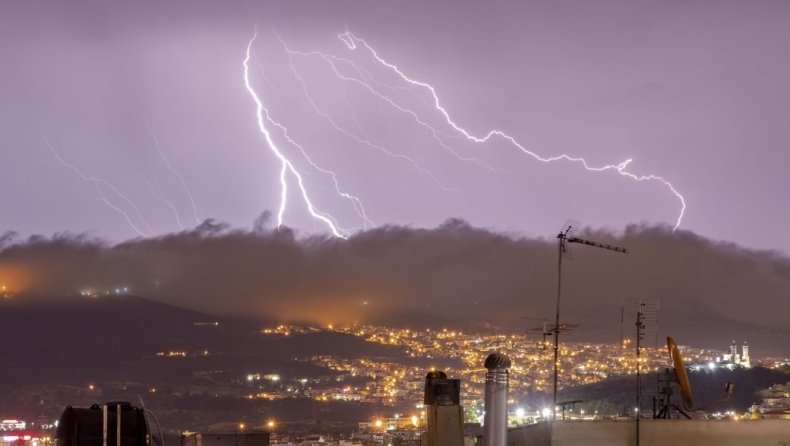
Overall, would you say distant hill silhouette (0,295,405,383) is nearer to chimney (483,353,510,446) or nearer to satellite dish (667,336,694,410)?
satellite dish (667,336,694,410)

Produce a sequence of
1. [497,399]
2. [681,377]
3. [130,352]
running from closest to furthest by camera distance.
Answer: [497,399], [681,377], [130,352]

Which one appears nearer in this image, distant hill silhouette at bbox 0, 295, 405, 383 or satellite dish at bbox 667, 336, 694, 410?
satellite dish at bbox 667, 336, 694, 410

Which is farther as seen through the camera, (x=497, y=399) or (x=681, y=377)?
(x=681, y=377)

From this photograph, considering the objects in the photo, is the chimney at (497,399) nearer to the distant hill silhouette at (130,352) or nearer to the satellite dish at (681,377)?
the satellite dish at (681,377)

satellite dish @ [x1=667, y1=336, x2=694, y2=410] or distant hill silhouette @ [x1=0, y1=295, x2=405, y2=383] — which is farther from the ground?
satellite dish @ [x1=667, y1=336, x2=694, y2=410]

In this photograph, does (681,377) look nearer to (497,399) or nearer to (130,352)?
(497,399)

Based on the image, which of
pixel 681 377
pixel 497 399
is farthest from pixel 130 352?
pixel 497 399

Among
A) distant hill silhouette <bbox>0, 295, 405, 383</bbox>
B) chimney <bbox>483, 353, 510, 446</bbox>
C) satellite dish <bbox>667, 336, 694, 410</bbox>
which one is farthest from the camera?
distant hill silhouette <bbox>0, 295, 405, 383</bbox>

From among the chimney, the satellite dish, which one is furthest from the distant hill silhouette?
the chimney

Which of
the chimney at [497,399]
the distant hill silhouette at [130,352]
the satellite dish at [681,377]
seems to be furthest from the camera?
the distant hill silhouette at [130,352]

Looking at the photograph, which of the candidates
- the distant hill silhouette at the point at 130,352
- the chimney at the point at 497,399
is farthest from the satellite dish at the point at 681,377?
Answer: the distant hill silhouette at the point at 130,352

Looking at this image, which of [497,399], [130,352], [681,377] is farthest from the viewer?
[130,352]

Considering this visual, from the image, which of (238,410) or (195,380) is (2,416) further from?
(195,380)
